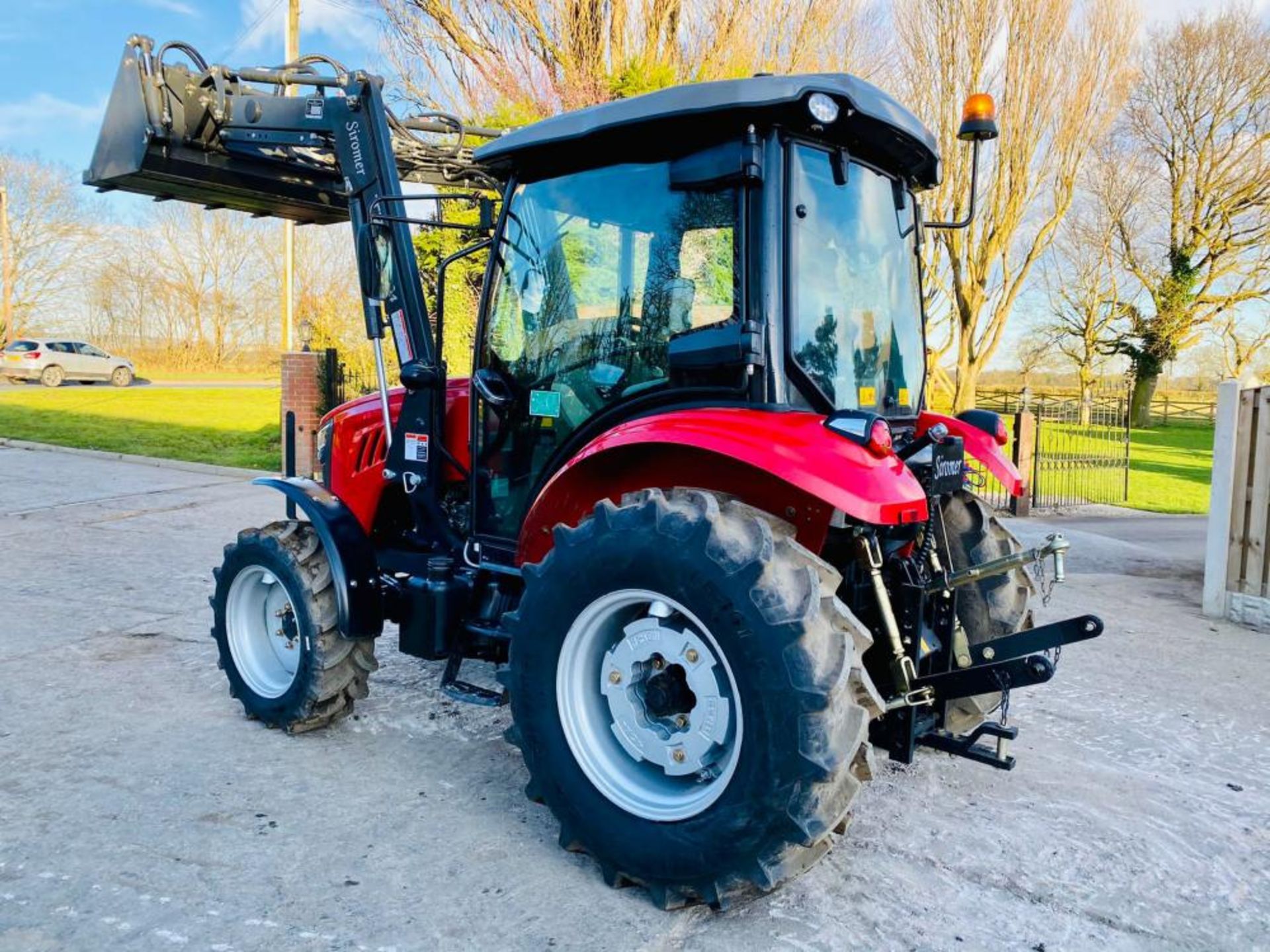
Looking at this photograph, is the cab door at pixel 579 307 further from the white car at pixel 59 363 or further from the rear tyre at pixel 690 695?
the white car at pixel 59 363

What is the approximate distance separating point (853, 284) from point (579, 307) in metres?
1.01

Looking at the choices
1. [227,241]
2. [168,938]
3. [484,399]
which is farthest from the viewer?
[227,241]

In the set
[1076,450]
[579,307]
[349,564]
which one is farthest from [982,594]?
[1076,450]

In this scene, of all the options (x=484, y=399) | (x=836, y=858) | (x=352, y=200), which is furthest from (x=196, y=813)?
(x=352, y=200)

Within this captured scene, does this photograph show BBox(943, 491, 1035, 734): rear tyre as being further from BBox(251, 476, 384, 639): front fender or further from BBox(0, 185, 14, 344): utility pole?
BBox(0, 185, 14, 344): utility pole

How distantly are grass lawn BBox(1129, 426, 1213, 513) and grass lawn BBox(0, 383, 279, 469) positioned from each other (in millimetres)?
14147

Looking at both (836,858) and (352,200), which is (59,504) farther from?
(836,858)

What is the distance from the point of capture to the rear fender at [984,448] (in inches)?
160

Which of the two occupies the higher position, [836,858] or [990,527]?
[990,527]

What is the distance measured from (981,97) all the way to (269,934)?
360 centimetres

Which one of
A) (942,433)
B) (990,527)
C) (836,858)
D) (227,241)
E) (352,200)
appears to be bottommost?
(836,858)

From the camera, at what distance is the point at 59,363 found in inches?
1282

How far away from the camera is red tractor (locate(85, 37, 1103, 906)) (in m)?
2.77

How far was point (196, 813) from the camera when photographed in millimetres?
3451
